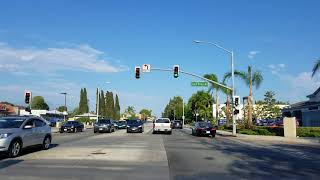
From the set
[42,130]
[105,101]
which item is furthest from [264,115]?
[42,130]

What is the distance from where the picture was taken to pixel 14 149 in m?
17.9

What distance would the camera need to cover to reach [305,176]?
1369 cm

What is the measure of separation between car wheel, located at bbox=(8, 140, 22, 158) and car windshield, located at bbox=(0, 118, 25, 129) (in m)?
0.82

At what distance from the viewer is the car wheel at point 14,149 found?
17578 millimetres

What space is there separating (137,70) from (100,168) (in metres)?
29.0

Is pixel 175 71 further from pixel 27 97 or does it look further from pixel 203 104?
pixel 203 104

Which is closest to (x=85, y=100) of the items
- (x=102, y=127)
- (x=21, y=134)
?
(x=102, y=127)

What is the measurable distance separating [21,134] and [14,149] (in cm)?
82

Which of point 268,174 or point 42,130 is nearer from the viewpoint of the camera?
point 268,174

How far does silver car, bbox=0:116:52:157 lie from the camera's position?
1744 centimetres

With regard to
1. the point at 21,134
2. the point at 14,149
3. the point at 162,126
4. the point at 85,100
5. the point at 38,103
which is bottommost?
the point at 14,149

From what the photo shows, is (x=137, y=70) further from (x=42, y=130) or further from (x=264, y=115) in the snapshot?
(x=264, y=115)

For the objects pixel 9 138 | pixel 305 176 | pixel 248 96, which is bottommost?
pixel 305 176

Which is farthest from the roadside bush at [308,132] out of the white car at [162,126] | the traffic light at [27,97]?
the traffic light at [27,97]
